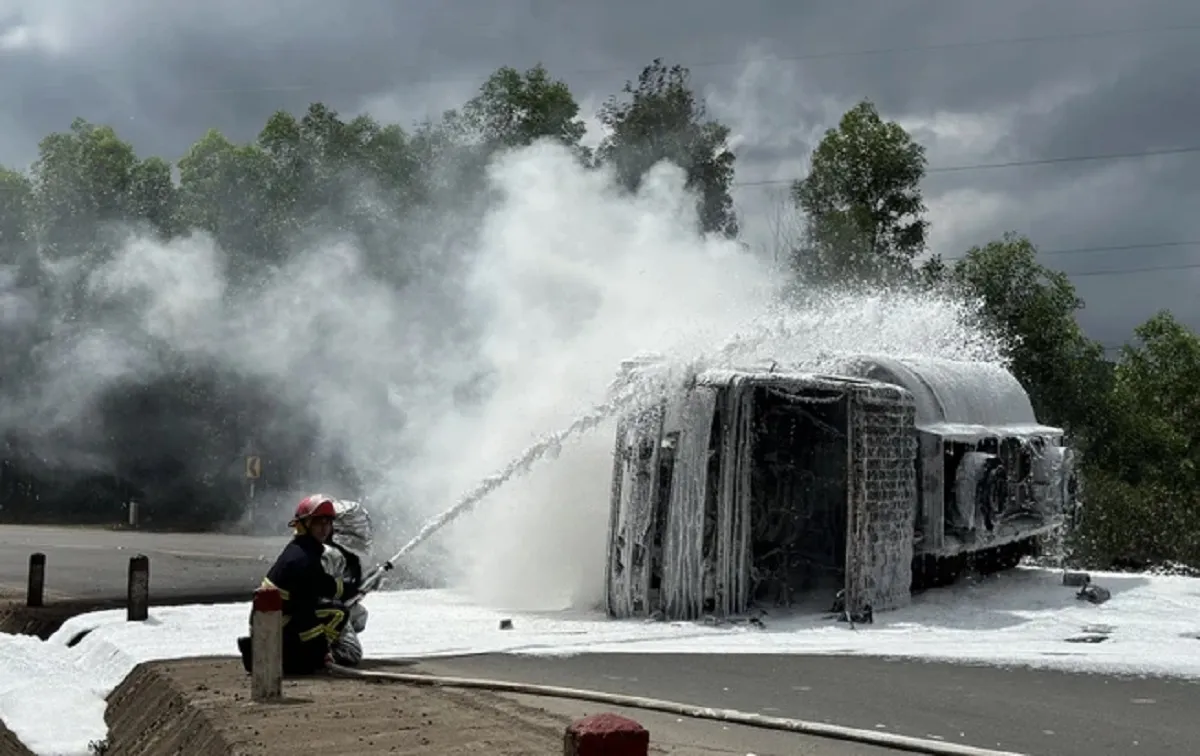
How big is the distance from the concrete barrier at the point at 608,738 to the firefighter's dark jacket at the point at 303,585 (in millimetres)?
5344

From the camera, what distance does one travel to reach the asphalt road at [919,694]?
7773 mm

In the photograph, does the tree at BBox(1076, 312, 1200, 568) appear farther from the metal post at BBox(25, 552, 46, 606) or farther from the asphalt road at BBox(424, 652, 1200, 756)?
the metal post at BBox(25, 552, 46, 606)

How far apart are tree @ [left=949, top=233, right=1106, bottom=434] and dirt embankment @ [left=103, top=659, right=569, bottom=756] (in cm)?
2508

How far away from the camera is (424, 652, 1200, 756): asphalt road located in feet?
25.5

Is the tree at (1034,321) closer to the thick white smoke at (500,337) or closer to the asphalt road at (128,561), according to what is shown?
the thick white smoke at (500,337)

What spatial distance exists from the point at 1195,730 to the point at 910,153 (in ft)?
90.7

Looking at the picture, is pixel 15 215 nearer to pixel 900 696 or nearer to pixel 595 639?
pixel 595 639

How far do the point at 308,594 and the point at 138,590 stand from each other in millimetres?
3797

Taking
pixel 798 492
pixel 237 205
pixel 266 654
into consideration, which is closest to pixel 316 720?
pixel 266 654

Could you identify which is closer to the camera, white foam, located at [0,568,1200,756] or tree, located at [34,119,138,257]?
white foam, located at [0,568,1200,756]

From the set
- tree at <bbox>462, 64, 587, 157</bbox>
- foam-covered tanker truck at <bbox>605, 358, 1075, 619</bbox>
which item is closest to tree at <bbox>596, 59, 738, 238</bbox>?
tree at <bbox>462, 64, 587, 157</bbox>

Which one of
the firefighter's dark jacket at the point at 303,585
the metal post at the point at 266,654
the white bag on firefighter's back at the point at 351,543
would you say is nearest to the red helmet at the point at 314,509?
the firefighter's dark jacket at the point at 303,585

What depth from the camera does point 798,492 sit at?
14.6m

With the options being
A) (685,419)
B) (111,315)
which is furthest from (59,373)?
(685,419)
